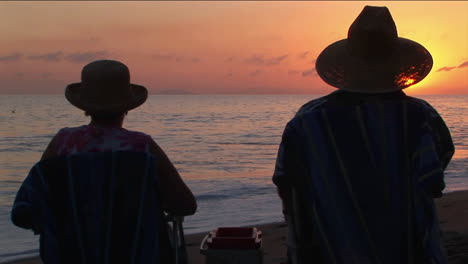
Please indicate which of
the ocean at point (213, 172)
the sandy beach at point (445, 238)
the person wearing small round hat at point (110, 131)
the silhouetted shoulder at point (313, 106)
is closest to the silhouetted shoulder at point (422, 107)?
the silhouetted shoulder at point (313, 106)

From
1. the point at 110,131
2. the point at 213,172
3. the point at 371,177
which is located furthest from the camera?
the point at 213,172

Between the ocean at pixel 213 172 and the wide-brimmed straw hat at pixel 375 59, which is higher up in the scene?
the wide-brimmed straw hat at pixel 375 59

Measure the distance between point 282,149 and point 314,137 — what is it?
130 mm

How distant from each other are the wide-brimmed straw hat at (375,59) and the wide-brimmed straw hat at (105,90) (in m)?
0.83

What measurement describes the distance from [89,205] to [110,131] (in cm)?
30

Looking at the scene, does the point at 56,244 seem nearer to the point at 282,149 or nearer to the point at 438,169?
the point at 282,149

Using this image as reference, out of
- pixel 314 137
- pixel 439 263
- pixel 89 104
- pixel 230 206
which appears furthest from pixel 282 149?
pixel 230 206

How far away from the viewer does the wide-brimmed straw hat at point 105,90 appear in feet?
7.79

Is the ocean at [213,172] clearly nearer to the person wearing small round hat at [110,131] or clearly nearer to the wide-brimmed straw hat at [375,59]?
the person wearing small round hat at [110,131]

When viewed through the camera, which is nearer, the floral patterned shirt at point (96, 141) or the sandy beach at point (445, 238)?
the floral patterned shirt at point (96, 141)

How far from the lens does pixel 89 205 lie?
87.4 inches

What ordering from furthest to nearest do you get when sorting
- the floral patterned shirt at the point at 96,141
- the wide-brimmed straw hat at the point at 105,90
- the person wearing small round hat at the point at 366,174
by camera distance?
1. the wide-brimmed straw hat at the point at 105,90
2. the floral patterned shirt at the point at 96,141
3. the person wearing small round hat at the point at 366,174

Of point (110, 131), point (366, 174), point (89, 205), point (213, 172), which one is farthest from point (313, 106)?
point (213, 172)

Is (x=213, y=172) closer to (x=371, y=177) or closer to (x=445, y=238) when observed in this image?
(x=445, y=238)
